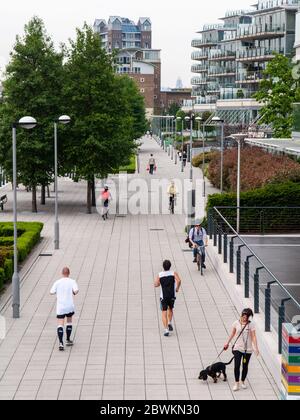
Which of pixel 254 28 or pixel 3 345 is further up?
pixel 254 28

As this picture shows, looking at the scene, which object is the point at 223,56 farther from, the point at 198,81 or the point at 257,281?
the point at 257,281

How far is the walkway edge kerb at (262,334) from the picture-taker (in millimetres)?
15500

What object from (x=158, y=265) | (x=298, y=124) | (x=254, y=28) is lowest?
(x=158, y=265)

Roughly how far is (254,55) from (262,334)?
95451 millimetres

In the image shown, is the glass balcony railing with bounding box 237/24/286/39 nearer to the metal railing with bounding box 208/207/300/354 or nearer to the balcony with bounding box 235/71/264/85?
the balcony with bounding box 235/71/264/85

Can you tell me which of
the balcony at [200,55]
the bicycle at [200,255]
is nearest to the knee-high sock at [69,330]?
the bicycle at [200,255]

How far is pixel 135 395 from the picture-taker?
47.7ft

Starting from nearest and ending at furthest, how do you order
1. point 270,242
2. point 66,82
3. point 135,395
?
1. point 135,395
2. point 270,242
3. point 66,82

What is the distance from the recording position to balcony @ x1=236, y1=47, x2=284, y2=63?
106250 millimetres

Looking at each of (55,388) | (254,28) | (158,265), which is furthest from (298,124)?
(254,28)

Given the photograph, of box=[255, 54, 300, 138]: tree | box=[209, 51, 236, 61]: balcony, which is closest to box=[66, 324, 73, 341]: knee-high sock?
box=[255, 54, 300, 138]: tree

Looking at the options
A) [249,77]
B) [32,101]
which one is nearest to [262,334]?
[32,101]
